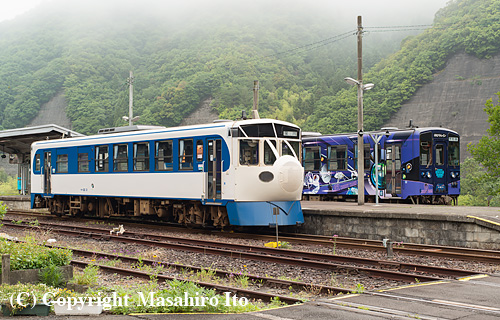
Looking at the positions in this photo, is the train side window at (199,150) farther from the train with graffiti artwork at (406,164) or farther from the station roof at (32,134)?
the station roof at (32,134)

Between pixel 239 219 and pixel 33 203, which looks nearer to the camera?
pixel 239 219

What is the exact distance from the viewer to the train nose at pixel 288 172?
53.7 ft

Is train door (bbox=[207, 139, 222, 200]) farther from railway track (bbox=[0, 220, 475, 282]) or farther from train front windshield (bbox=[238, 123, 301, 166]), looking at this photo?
railway track (bbox=[0, 220, 475, 282])

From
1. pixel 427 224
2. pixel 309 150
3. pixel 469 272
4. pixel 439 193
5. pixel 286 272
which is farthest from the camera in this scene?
pixel 309 150

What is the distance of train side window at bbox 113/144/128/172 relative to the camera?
801 inches

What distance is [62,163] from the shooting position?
23797 millimetres

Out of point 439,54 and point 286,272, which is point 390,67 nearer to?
point 439,54

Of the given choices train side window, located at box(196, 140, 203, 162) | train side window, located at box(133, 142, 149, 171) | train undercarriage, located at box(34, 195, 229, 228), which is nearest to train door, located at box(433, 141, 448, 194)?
train undercarriage, located at box(34, 195, 229, 228)

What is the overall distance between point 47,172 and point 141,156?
23.8 ft

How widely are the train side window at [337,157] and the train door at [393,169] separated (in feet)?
7.85

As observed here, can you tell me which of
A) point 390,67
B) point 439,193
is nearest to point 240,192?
point 439,193

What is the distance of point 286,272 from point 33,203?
18.3m

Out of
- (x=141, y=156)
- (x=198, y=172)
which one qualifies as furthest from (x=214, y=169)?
(x=141, y=156)

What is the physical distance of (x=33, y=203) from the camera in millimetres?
26016
